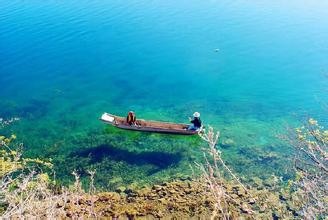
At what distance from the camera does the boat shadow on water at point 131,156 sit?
52.7 ft

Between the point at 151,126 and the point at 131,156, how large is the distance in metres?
2.36

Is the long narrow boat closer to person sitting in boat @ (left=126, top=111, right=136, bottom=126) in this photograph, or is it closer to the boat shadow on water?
person sitting in boat @ (left=126, top=111, right=136, bottom=126)

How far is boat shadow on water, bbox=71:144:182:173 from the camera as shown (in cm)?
1608

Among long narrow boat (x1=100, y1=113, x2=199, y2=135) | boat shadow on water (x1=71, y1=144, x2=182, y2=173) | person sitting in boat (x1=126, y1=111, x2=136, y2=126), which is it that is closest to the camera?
boat shadow on water (x1=71, y1=144, x2=182, y2=173)

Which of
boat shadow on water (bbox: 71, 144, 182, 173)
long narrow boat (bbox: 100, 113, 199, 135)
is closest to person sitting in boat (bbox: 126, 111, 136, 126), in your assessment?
long narrow boat (bbox: 100, 113, 199, 135)

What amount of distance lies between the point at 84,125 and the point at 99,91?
159 inches

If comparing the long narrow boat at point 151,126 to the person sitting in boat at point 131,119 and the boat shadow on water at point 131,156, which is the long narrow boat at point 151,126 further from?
the boat shadow on water at point 131,156

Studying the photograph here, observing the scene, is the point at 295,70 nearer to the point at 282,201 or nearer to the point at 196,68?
the point at 196,68

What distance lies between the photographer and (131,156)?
54.3 feet

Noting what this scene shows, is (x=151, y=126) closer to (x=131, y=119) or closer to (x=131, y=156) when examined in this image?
(x=131, y=119)

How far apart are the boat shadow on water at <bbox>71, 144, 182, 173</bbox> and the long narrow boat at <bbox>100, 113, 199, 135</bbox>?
55.5 inches

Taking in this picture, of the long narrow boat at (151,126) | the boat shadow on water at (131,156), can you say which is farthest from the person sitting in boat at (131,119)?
the boat shadow on water at (131,156)

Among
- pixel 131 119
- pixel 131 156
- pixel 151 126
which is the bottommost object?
pixel 131 156

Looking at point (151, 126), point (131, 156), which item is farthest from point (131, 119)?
point (131, 156)
